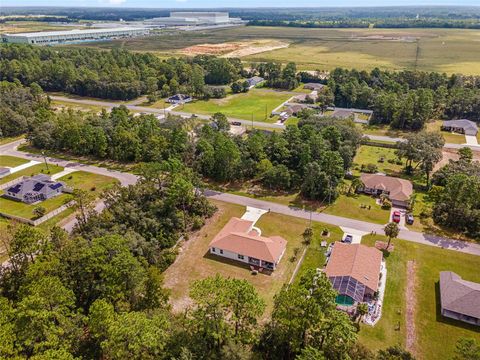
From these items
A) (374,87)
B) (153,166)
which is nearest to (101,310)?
(153,166)

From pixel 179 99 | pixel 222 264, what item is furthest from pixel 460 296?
pixel 179 99

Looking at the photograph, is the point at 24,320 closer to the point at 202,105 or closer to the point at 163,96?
the point at 202,105

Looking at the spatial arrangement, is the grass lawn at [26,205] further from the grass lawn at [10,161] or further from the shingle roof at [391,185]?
the shingle roof at [391,185]

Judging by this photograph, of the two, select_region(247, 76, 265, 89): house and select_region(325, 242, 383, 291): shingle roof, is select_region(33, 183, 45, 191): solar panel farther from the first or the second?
select_region(247, 76, 265, 89): house

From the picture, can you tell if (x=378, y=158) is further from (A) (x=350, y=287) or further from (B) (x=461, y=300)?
(A) (x=350, y=287)

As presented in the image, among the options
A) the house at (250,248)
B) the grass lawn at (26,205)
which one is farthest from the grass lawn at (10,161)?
the house at (250,248)

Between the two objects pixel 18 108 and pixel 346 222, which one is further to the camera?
pixel 18 108

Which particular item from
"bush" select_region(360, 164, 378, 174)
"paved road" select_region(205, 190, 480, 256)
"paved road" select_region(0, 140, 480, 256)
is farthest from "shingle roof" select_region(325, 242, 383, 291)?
"bush" select_region(360, 164, 378, 174)

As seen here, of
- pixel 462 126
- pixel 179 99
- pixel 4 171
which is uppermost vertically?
pixel 462 126

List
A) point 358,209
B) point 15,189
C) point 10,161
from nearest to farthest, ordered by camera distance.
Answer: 1. point 358,209
2. point 15,189
3. point 10,161
